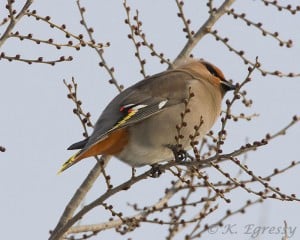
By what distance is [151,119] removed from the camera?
548cm

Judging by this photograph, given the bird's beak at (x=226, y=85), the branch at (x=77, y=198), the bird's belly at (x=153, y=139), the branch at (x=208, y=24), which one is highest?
the branch at (x=208, y=24)

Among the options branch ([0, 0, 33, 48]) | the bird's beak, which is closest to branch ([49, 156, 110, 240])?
branch ([0, 0, 33, 48])

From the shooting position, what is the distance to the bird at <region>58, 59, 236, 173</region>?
16.8ft

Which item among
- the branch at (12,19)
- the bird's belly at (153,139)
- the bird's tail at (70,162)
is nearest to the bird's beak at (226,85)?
the bird's belly at (153,139)

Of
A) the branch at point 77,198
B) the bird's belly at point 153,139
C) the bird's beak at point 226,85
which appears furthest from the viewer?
the bird's beak at point 226,85

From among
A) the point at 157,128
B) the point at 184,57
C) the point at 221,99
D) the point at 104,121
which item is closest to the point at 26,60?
the point at 104,121

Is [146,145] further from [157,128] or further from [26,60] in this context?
[26,60]

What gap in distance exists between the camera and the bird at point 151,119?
5125 millimetres

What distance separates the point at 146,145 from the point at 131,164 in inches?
6.9

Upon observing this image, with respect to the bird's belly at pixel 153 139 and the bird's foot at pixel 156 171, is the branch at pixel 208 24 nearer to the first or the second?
the bird's belly at pixel 153 139

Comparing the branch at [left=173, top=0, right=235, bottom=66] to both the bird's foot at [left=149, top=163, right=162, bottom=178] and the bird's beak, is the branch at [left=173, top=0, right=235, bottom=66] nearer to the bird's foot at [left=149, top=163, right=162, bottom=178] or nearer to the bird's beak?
the bird's beak

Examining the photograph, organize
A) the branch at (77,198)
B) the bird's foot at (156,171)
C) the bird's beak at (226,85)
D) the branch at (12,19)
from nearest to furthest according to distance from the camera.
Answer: the branch at (12,19)
the branch at (77,198)
the bird's foot at (156,171)
the bird's beak at (226,85)

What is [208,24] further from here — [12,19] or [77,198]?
[12,19]

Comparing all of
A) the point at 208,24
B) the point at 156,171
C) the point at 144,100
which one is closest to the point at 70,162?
the point at 156,171
